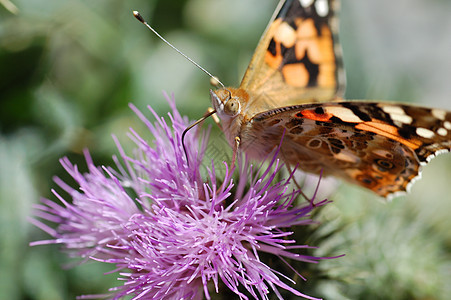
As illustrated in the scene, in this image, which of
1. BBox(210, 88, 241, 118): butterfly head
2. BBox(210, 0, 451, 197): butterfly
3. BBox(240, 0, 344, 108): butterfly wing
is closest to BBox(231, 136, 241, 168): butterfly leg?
BBox(210, 0, 451, 197): butterfly

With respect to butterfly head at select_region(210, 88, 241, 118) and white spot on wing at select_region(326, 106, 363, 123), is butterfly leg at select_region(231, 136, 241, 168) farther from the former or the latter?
white spot on wing at select_region(326, 106, 363, 123)

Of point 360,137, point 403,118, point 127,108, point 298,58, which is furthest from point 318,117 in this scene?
point 127,108

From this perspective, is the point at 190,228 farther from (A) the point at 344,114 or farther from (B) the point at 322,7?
(B) the point at 322,7

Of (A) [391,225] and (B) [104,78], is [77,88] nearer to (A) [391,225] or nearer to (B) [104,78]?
(B) [104,78]

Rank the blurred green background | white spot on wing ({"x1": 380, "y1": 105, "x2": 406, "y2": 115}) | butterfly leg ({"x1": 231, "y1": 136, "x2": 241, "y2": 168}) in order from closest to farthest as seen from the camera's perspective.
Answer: white spot on wing ({"x1": 380, "y1": 105, "x2": 406, "y2": 115}) < butterfly leg ({"x1": 231, "y1": 136, "x2": 241, "y2": 168}) < the blurred green background

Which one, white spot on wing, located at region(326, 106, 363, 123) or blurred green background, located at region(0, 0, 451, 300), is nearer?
white spot on wing, located at region(326, 106, 363, 123)

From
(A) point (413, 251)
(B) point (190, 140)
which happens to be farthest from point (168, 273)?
(A) point (413, 251)

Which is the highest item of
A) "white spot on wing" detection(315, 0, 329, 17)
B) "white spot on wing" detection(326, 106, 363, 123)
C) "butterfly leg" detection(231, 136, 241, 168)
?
"white spot on wing" detection(315, 0, 329, 17)
